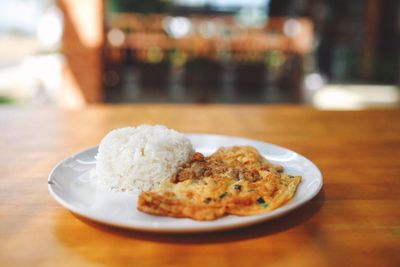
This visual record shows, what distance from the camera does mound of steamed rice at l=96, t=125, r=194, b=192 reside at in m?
0.95

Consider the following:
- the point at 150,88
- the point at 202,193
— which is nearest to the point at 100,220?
the point at 202,193

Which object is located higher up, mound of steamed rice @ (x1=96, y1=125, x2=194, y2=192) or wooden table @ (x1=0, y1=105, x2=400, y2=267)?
mound of steamed rice @ (x1=96, y1=125, x2=194, y2=192)

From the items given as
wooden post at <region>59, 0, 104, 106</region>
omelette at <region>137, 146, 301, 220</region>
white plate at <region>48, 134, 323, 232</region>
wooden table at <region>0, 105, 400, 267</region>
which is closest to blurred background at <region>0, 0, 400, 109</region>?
wooden post at <region>59, 0, 104, 106</region>

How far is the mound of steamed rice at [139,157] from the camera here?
953 millimetres

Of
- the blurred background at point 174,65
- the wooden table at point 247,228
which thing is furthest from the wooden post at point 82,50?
the wooden table at point 247,228

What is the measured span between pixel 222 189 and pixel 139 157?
24 centimetres

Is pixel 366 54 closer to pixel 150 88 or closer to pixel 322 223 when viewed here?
pixel 150 88

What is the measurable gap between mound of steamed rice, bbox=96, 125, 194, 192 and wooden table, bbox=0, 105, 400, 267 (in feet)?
0.43

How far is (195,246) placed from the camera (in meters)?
0.71

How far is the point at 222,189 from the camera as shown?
836mm

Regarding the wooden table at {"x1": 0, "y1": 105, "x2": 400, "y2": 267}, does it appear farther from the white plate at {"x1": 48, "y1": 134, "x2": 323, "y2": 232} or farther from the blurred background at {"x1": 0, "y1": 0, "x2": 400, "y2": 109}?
the blurred background at {"x1": 0, "y1": 0, "x2": 400, "y2": 109}

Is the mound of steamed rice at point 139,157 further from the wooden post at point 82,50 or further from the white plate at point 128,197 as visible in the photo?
the wooden post at point 82,50

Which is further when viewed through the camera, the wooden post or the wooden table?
the wooden post

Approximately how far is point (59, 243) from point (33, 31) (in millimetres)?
9419
